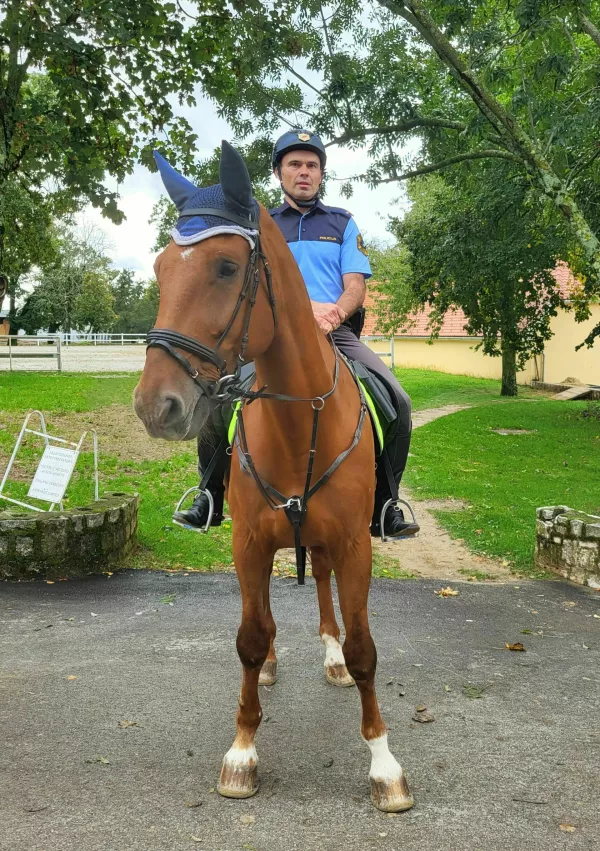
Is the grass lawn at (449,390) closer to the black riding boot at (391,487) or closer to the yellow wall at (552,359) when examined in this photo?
the yellow wall at (552,359)

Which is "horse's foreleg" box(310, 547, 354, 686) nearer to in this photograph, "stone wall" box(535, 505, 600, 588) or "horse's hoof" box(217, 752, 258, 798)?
"horse's hoof" box(217, 752, 258, 798)

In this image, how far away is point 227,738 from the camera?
4410mm

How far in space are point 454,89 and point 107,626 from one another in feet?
47.0

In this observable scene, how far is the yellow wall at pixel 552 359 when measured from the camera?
35.0 m

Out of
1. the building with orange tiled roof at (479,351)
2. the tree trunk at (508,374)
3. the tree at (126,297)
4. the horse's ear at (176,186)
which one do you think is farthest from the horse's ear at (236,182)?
the tree at (126,297)

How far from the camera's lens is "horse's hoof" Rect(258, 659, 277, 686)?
17.0ft

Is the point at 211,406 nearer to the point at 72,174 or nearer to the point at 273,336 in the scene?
the point at 273,336

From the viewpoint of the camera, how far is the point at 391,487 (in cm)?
456

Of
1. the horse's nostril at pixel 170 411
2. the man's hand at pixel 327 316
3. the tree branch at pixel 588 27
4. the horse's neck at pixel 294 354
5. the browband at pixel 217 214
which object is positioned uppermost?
the tree branch at pixel 588 27

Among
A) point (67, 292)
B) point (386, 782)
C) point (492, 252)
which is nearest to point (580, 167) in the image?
point (492, 252)

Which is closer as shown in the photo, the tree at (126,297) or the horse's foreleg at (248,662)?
the horse's foreleg at (248,662)

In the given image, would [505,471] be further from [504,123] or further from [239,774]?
[239,774]

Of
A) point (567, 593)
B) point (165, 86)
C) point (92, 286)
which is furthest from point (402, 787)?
point (92, 286)

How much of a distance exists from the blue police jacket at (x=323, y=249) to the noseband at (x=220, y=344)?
127cm
